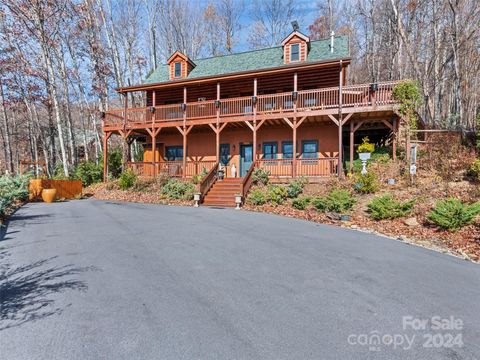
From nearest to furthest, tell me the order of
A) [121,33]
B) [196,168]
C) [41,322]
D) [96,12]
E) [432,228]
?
[41,322] → [432,228] → [196,168] → [96,12] → [121,33]

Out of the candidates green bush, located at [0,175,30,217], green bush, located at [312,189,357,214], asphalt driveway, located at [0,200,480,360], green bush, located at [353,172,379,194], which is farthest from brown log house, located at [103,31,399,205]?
asphalt driveway, located at [0,200,480,360]

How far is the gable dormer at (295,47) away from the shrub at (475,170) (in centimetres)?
1071

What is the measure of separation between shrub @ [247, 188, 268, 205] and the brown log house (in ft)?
1.74

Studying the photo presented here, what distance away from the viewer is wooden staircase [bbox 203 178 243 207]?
12.9 meters

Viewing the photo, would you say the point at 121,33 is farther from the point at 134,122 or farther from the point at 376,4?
the point at 376,4

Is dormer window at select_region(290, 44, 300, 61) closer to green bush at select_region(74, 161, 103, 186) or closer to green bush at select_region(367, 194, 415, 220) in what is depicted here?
green bush at select_region(367, 194, 415, 220)

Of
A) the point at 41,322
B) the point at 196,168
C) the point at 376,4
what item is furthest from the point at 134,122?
the point at 376,4

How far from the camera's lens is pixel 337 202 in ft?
31.4

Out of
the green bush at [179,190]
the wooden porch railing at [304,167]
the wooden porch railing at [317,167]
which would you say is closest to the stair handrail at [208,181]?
the green bush at [179,190]

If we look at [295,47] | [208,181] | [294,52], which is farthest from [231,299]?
[295,47]

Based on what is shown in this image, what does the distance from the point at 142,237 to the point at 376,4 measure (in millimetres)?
28982

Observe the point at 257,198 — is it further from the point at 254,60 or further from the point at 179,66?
the point at 179,66

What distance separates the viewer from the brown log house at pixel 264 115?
46.2 feet

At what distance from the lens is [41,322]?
9.29ft
